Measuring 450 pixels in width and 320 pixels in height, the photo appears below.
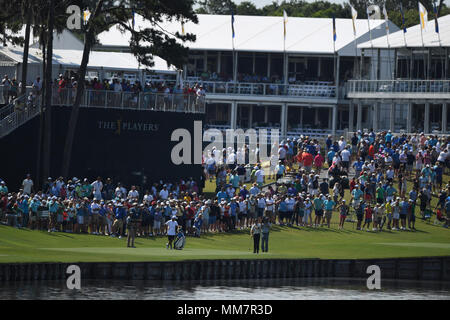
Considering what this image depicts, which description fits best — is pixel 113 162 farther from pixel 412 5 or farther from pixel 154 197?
pixel 412 5

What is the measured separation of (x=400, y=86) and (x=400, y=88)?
0.14 m

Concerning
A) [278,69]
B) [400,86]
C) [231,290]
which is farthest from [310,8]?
[231,290]

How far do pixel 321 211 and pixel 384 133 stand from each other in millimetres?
11884

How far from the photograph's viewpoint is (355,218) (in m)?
51.5

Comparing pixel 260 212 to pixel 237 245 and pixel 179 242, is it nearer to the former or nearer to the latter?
pixel 237 245

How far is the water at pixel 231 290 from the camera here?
3491cm

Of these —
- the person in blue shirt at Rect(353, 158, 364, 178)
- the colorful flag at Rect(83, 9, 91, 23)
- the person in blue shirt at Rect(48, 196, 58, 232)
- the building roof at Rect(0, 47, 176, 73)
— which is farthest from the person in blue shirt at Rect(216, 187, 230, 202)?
the colorful flag at Rect(83, 9, 91, 23)

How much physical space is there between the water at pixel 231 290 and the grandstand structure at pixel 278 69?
3293 centimetres

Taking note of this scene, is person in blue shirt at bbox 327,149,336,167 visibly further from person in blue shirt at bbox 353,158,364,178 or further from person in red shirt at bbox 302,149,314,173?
person in blue shirt at bbox 353,158,364,178

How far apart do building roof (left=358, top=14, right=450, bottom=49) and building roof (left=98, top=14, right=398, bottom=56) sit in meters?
2.91

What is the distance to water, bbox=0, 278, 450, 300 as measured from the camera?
34906 millimetres

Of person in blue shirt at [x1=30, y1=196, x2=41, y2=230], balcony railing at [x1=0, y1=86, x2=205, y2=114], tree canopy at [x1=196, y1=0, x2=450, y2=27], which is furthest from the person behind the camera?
tree canopy at [x1=196, y1=0, x2=450, y2=27]

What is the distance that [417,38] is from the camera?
230 ft

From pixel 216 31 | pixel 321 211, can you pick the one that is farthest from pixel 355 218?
pixel 216 31
